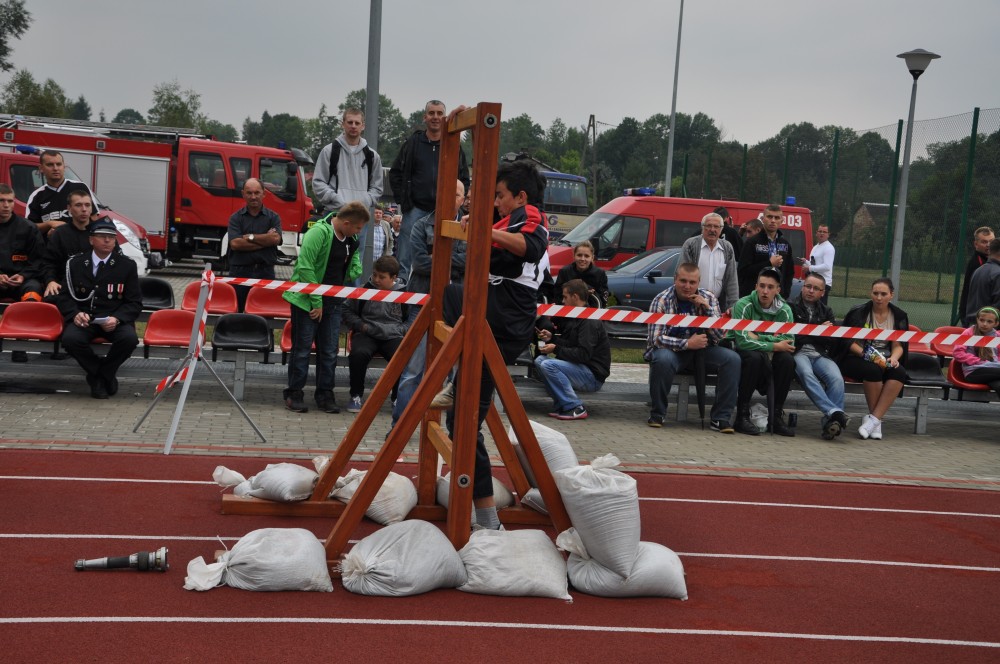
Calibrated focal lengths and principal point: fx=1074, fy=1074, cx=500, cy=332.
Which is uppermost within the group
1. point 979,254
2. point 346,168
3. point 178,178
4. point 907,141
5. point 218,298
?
point 907,141

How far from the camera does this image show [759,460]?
941cm

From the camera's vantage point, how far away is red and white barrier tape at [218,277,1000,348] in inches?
389

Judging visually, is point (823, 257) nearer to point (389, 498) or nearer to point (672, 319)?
point (672, 319)

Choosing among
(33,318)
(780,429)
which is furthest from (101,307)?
(780,429)

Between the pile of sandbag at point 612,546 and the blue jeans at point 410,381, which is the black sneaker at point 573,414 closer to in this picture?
the blue jeans at point 410,381

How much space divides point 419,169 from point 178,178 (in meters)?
17.6

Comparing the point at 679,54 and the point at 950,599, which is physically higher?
the point at 679,54

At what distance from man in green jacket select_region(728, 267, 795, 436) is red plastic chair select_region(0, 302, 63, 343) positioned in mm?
6596

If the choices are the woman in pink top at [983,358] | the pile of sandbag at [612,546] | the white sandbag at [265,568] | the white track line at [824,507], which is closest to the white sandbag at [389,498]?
the white sandbag at [265,568]

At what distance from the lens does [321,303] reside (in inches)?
397

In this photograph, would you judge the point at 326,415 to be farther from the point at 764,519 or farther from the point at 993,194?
the point at 993,194

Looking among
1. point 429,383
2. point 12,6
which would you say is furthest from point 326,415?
point 12,6

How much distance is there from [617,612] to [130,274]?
267 inches

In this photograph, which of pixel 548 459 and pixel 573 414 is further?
pixel 573 414
